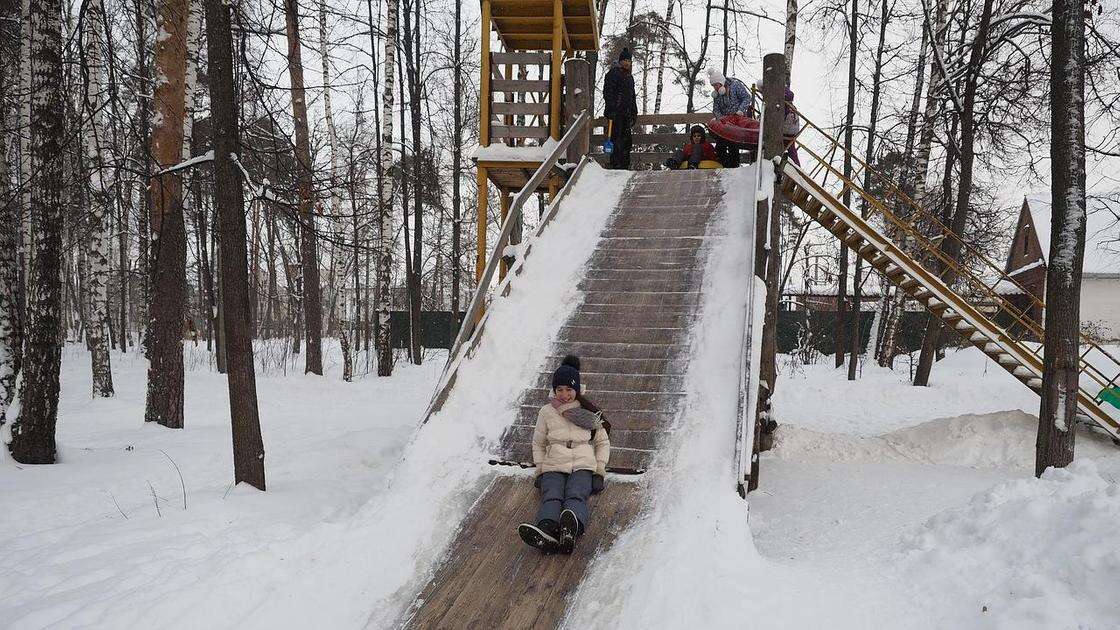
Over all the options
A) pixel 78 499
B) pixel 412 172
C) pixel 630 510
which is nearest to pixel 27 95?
pixel 78 499

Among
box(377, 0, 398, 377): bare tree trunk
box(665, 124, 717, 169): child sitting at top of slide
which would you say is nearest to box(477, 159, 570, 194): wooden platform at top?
box(665, 124, 717, 169): child sitting at top of slide

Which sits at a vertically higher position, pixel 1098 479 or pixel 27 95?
pixel 27 95

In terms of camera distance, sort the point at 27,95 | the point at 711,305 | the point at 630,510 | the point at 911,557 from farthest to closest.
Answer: the point at 711,305
the point at 27,95
the point at 630,510
the point at 911,557

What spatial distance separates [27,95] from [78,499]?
12.9ft

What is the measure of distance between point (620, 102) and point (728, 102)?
75.6 inches

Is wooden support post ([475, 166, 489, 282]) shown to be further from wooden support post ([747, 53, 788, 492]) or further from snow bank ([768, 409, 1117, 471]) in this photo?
snow bank ([768, 409, 1117, 471])

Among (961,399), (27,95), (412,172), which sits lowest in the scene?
(961,399)

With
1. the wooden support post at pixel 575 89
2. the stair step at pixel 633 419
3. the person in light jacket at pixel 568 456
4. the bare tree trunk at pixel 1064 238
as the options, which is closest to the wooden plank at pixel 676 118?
the wooden support post at pixel 575 89

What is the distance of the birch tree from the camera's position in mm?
6688

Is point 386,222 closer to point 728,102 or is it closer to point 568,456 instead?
point 728,102

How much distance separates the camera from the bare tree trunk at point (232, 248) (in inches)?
216

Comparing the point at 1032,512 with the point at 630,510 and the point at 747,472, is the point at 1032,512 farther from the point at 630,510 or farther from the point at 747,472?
the point at 630,510

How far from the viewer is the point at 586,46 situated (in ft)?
42.9

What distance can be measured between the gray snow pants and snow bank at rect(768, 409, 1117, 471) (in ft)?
14.2
